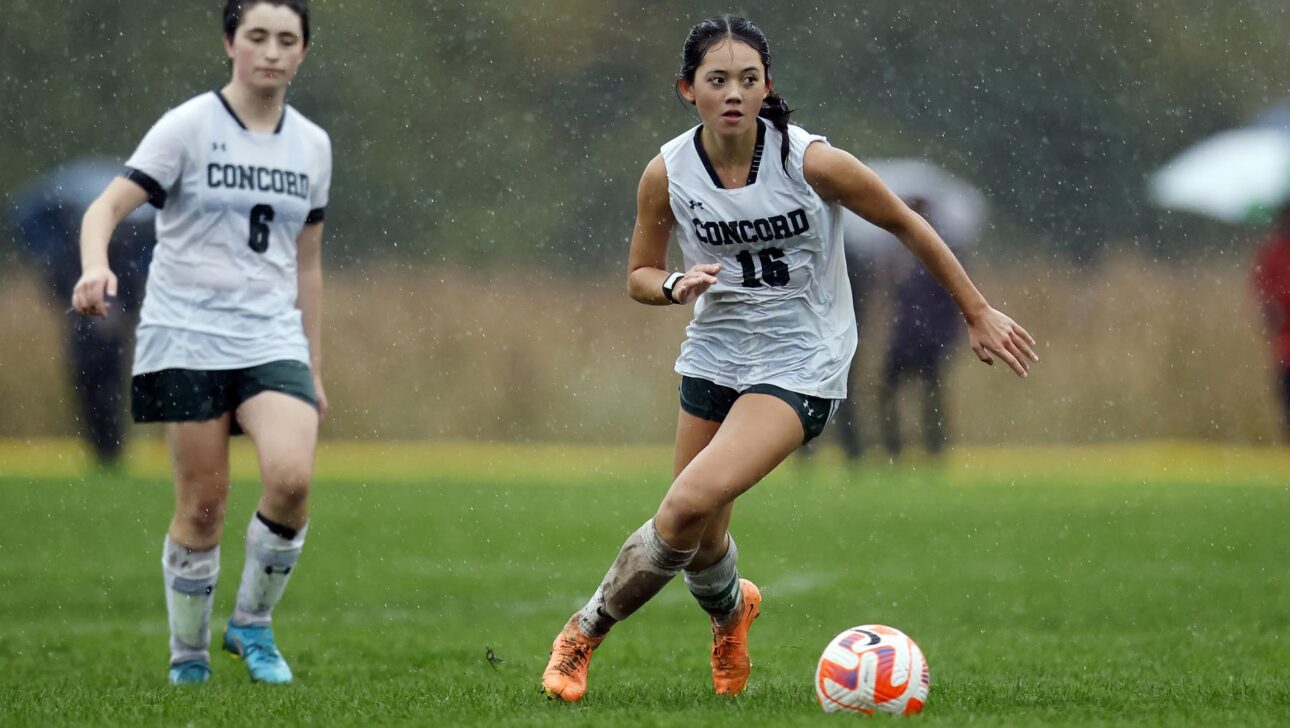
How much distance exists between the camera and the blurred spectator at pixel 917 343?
1578 cm

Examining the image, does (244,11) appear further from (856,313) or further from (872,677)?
(856,313)

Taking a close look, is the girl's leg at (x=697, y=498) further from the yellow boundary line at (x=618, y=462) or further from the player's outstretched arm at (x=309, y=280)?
the yellow boundary line at (x=618, y=462)

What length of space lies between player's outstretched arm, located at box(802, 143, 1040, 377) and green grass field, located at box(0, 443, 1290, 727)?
965 millimetres

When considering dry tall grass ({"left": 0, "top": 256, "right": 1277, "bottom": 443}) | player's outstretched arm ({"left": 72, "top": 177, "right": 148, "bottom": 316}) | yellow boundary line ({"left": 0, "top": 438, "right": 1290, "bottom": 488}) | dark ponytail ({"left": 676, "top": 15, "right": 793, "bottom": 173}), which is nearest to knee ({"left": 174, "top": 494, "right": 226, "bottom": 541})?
player's outstretched arm ({"left": 72, "top": 177, "right": 148, "bottom": 316})

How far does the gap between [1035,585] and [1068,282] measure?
29.9 feet

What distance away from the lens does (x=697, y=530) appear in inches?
188

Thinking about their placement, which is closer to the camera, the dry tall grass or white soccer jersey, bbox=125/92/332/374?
white soccer jersey, bbox=125/92/332/374

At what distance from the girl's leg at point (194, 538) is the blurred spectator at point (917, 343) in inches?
414

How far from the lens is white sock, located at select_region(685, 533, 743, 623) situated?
5.14 meters

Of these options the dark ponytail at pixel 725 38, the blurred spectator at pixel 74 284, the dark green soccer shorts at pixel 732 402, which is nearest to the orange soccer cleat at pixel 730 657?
the dark green soccer shorts at pixel 732 402

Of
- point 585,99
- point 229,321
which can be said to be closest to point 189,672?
point 229,321

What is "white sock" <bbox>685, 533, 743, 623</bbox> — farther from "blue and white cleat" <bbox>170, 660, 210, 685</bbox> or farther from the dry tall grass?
the dry tall grass

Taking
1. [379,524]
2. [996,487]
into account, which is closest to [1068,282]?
[996,487]

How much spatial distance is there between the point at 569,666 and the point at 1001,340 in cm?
143
